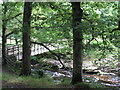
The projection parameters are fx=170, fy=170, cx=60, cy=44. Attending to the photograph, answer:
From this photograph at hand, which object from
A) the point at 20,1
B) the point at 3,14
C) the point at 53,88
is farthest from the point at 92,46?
the point at 3,14

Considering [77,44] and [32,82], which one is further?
[32,82]

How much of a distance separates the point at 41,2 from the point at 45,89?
3494 mm

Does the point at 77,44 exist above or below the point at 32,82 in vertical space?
above

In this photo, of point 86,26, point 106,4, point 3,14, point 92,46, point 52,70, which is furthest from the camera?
point 52,70

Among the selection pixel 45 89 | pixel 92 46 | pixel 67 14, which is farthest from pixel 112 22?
pixel 45 89

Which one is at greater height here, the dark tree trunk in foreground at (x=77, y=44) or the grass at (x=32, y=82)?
the dark tree trunk in foreground at (x=77, y=44)

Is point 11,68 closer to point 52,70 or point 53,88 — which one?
point 52,70

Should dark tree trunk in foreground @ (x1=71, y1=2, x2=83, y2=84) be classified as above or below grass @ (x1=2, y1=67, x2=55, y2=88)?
above

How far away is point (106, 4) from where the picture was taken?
743 cm

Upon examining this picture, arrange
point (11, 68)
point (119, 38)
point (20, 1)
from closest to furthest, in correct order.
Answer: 1. point (119, 38)
2. point (20, 1)
3. point (11, 68)

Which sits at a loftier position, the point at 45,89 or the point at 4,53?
the point at 4,53

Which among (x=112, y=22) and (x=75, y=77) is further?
(x=75, y=77)

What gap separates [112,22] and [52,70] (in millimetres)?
8644

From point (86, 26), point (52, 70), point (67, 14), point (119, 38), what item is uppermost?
point (67, 14)
